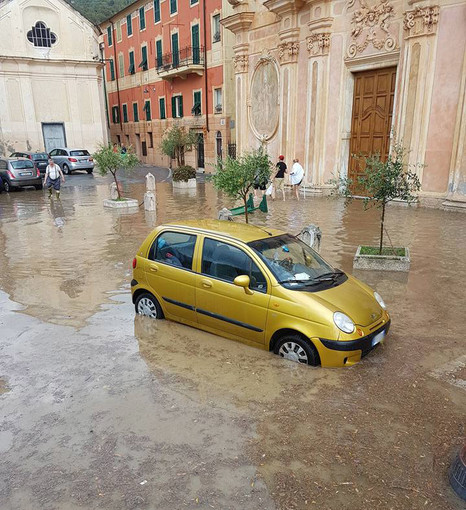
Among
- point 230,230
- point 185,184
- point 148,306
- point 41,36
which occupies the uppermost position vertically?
point 41,36

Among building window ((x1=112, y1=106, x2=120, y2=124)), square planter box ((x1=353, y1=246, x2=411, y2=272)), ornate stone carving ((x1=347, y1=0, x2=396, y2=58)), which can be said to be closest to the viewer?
square planter box ((x1=353, y1=246, x2=411, y2=272))

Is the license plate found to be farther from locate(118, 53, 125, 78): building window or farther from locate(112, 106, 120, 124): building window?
locate(112, 106, 120, 124): building window

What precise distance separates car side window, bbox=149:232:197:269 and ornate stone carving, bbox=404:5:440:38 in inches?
517

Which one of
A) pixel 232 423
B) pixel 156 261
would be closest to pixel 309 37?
pixel 156 261

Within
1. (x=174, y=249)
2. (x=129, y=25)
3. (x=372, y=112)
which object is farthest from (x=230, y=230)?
(x=129, y=25)

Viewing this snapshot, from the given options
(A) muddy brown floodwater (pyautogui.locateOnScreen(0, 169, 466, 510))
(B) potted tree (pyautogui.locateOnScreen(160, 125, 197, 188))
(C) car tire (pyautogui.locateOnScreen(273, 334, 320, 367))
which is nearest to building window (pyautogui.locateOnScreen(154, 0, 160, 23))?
(B) potted tree (pyautogui.locateOnScreen(160, 125, 197, 188))

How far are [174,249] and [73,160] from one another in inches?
1096

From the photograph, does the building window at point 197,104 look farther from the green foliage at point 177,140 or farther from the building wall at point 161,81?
the green foliage at point 177,140

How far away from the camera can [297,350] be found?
544 cm

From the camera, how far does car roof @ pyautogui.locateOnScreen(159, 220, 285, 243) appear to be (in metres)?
6.17

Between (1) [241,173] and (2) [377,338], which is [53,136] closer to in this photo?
(1) [241,173]

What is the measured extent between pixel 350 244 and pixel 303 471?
8.47 metres

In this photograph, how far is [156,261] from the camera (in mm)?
6750

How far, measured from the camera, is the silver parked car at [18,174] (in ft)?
74.3
